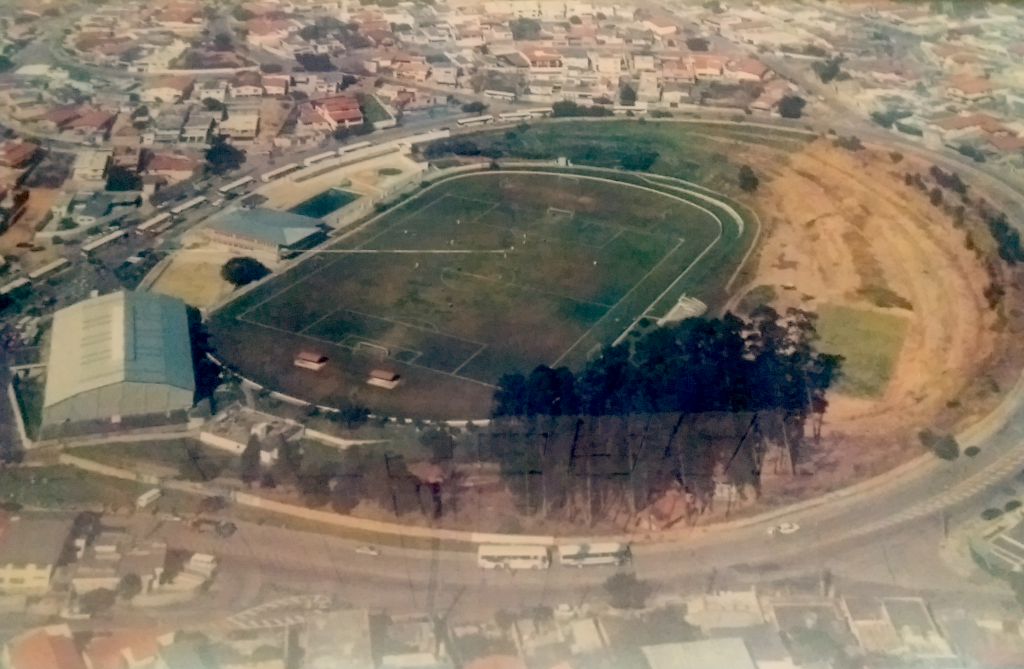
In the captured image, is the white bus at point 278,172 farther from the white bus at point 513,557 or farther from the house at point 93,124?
the white bus at point 513,557

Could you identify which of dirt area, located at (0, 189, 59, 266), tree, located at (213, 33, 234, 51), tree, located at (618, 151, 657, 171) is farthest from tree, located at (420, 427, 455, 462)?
tree, located at (213, 33, 234, 51)

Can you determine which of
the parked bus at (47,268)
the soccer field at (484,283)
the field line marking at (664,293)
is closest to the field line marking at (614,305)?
the soccer field at (484,283)

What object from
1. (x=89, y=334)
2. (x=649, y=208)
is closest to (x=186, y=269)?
(x=89, y=334)

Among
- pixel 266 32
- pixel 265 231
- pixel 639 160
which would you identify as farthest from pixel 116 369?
pixel 266 32

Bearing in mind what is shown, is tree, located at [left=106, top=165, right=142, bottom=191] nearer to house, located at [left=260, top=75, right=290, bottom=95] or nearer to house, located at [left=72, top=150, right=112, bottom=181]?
house, located at [left=72, top=150, right=112, bottom=181]

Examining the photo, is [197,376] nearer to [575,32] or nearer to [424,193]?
[424,193]
